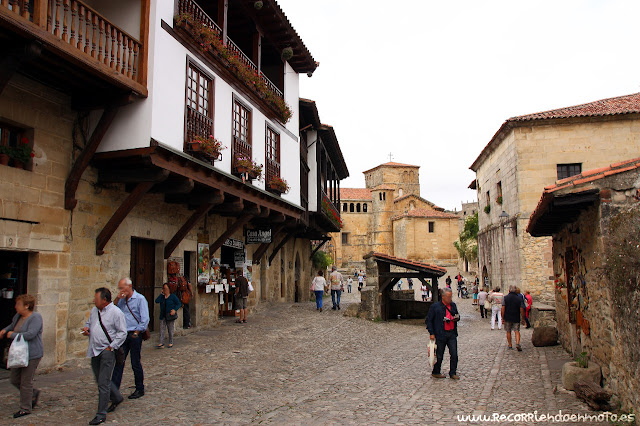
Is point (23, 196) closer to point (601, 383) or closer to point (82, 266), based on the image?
point (82, 266)

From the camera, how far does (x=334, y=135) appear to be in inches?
846

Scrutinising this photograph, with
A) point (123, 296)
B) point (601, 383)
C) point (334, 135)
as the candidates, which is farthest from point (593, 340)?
point (334, 135)

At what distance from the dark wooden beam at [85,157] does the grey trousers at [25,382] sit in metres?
3.41

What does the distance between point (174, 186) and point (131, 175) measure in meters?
1.04

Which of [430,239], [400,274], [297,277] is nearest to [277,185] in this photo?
[400,274]

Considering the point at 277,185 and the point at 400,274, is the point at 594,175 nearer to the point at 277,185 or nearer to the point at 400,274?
the point at 277,185

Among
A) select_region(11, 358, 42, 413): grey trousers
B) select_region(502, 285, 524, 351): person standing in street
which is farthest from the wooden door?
select_region(502, 285, 524, 351): person standing in street

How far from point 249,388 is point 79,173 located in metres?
4.63

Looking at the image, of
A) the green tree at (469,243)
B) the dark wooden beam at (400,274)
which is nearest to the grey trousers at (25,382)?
the dark wooden beam at (400,274)

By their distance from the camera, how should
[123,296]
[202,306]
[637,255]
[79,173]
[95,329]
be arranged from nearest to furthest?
[637,255] < [95,329] < [123,296] < [79,173] < [202,306]

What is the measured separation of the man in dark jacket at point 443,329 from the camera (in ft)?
27.0

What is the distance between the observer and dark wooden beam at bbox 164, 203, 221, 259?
11102mm

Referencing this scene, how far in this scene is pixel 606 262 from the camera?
6395mm

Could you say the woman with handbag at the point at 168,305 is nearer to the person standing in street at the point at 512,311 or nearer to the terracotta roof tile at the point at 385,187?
the person standing in street at the point at 512,311
